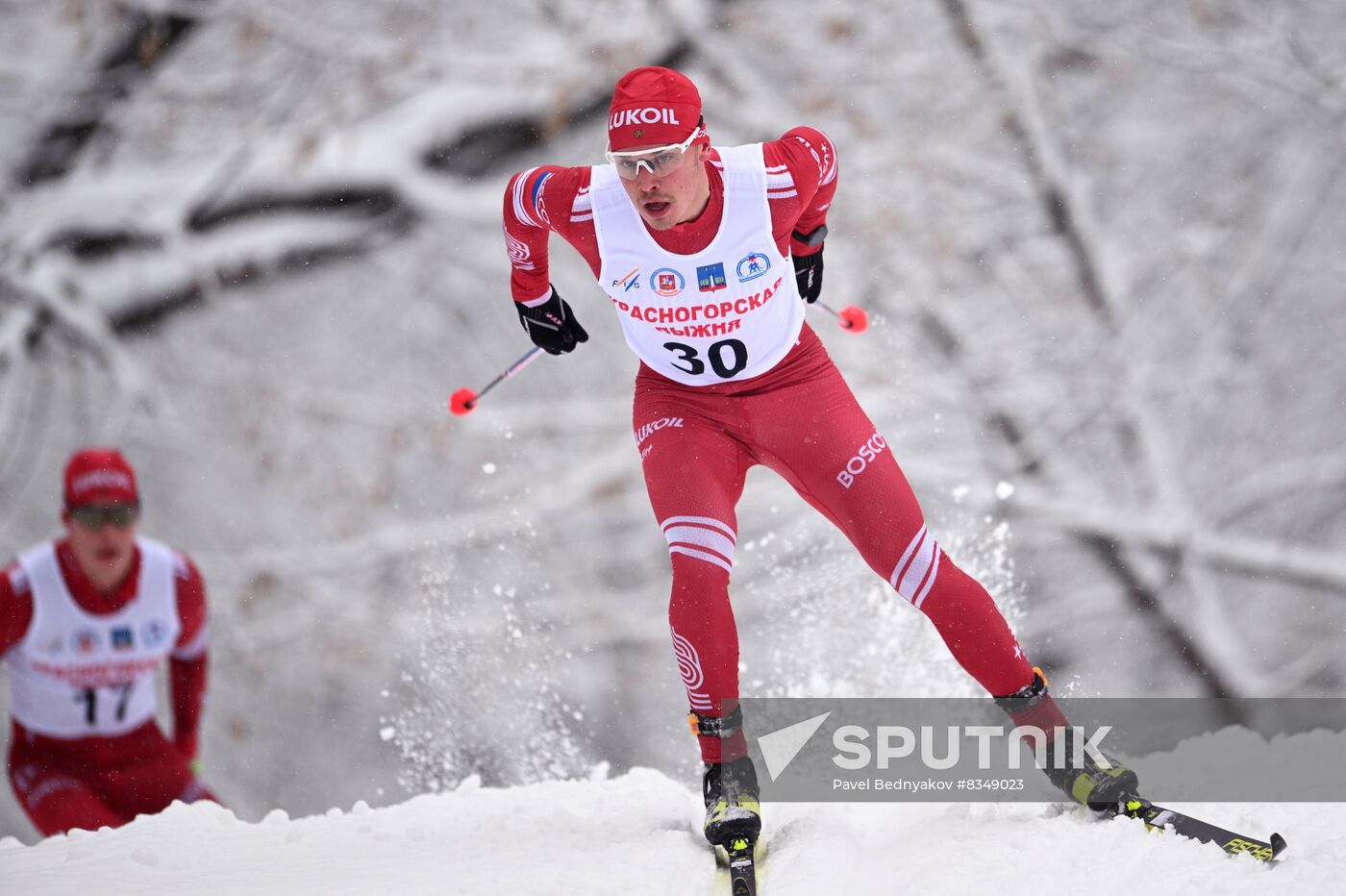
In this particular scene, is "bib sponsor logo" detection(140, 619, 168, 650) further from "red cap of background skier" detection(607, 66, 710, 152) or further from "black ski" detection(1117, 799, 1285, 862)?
"black ski" detection(1117, 799, 1285, 862)

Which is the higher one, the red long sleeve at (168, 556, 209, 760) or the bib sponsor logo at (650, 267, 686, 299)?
the bib sponsor logo at (650, 267, 686, 299)

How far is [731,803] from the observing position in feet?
8.14

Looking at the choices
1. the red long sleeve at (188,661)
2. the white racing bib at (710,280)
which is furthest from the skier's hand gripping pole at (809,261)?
the red long sleeve at (188,661)

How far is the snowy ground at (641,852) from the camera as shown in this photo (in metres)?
2.25

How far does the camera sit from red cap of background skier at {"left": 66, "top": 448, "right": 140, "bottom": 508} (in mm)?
3789

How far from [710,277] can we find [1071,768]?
1343 millimetres

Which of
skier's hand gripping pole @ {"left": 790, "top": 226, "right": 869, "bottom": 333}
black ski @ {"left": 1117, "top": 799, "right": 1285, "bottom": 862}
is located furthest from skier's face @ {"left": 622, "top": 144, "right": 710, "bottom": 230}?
black ski @ {"left": 1117, "top": 799, "right": 1285, "bottom": 862}

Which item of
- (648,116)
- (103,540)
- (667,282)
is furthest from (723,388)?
(103,540)

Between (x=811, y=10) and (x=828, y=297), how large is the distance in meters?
1.55

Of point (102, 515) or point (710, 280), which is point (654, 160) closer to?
point (710, 280)

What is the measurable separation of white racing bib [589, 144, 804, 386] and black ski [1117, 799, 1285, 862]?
4.14 ft

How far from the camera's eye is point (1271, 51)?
6289 millimetres

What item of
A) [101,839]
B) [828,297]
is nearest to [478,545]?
[828,297]

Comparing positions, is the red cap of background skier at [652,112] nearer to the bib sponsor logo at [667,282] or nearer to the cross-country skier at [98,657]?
the bib sponsor logo at [667,282]
